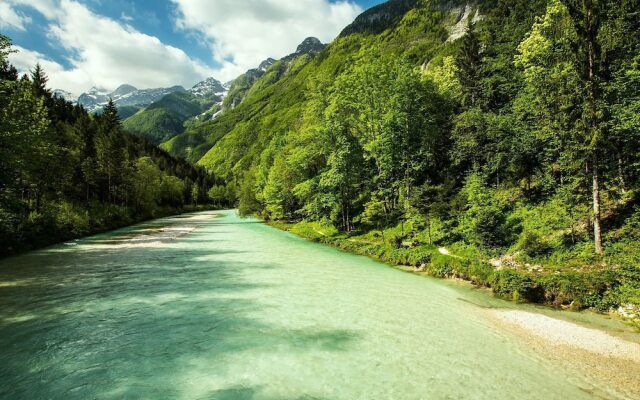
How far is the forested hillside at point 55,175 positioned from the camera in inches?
1104

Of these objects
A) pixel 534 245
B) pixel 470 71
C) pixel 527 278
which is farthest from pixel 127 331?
pixel 470 71

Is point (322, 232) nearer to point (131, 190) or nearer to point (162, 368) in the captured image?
point (162, 368)

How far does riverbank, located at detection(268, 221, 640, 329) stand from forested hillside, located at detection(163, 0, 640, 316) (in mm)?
87

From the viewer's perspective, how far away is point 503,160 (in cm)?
3794

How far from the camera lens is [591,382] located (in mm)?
11344

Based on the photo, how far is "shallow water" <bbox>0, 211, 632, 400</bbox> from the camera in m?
10.6

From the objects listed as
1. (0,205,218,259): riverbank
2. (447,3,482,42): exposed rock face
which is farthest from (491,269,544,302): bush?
(447,3,482,42): exposed rock face

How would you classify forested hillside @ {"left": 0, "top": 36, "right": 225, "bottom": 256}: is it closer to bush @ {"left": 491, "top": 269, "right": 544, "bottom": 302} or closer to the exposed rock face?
bush @ {"left": 491, "top": 269, "right": 544, "bottom": 302}

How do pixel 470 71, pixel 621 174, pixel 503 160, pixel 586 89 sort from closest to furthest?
pixel 586 89, pixel 621 174, pixel 503 160, pixel 470 71

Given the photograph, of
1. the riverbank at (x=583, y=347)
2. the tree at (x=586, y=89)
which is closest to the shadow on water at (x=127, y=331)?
the riverbank at (x=583, y=347)

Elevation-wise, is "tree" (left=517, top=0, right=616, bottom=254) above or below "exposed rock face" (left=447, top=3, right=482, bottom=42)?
below

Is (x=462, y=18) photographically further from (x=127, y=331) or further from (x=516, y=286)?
(x=127, y=331)

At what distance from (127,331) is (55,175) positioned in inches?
1662

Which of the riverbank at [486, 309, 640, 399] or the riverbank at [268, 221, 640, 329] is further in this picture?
the riverbank at [268, 221, 640, 329]
